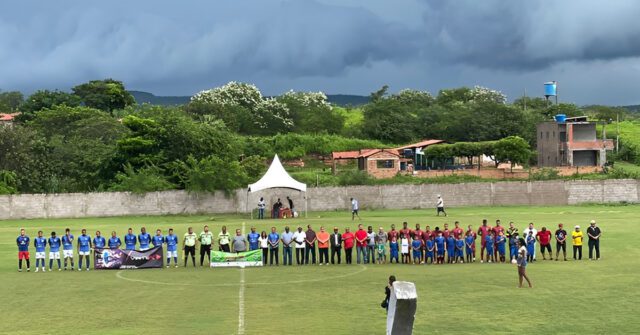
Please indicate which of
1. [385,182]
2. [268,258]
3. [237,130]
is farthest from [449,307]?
[237,130]

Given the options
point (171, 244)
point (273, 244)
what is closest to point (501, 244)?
point (273, 244)

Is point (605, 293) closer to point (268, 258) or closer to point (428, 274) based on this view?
point (428, 274)

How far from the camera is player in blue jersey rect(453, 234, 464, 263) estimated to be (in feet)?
116

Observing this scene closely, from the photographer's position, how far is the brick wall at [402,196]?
68.1m

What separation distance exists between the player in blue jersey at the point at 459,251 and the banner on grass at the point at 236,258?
26.5ft

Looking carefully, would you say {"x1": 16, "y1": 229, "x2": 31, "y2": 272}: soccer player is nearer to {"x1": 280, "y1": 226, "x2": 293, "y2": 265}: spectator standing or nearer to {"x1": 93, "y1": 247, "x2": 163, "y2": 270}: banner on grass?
{"x1": 93, "y1": 247, "x2": 163, "y2": 270}: banner on grass

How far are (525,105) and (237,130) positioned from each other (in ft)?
162

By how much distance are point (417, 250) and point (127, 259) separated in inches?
470

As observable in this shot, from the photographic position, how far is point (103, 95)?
442 ft

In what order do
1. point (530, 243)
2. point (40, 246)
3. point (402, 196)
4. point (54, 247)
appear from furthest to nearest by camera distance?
point (402, 196), point (54, 247), point (40, 246), point (530, 243)

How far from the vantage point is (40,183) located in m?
79.4

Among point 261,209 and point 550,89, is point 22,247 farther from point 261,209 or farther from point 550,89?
point 550,89

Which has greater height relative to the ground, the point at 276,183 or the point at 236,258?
the point at 276,183

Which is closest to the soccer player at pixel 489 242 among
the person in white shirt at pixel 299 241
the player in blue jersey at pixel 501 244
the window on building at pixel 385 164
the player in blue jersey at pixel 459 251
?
the player in blue jersey at pixel 501 244
